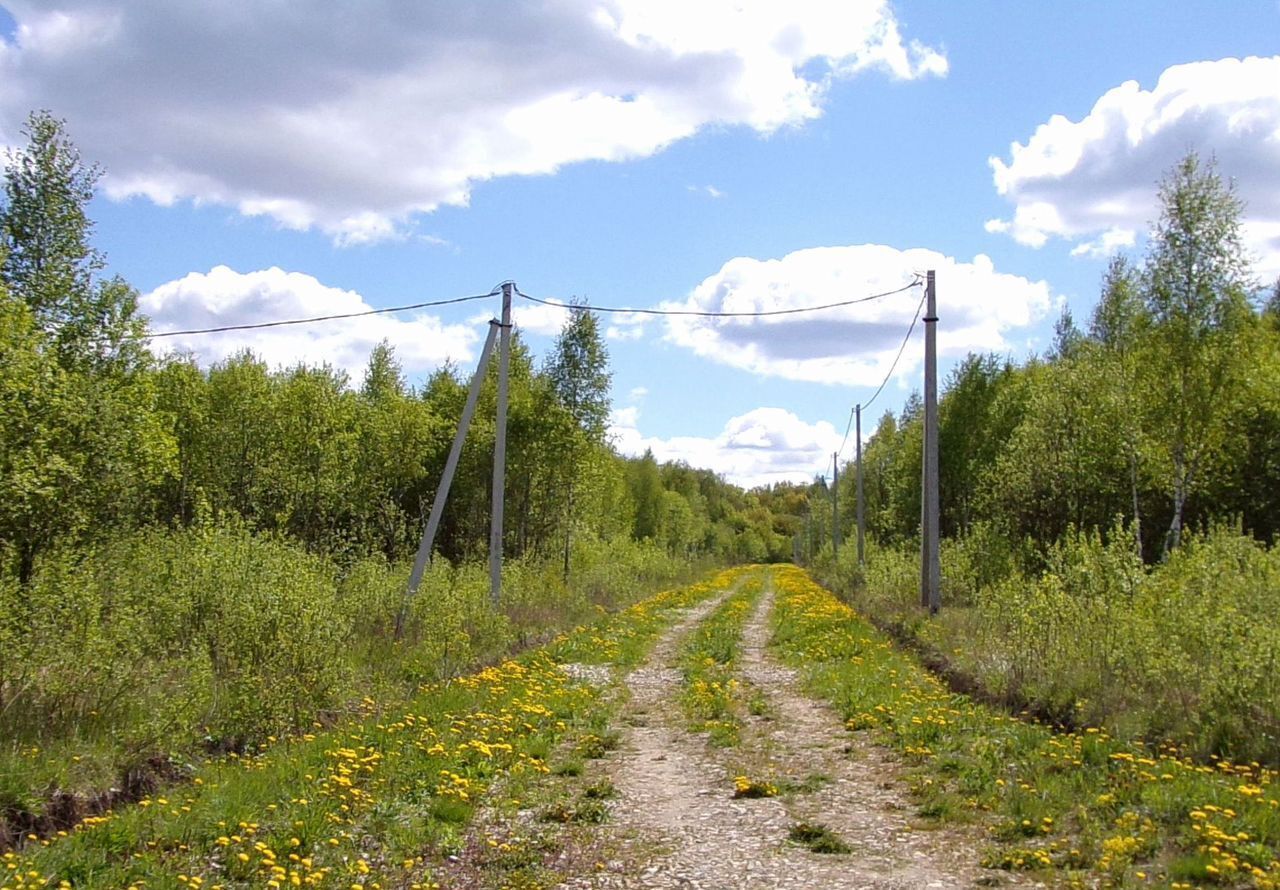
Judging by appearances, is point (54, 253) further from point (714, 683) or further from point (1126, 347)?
point (1126, 347)

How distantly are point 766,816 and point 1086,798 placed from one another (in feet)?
7.89

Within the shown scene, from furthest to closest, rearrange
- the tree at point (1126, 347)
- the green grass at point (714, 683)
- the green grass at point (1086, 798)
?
1. the tree at point (1126, 347)
2. the green grass at point (714, 683)
3. the green grass at point (1086, 798)

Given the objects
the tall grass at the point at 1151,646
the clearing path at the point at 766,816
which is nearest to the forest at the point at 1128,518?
the tall grass at the point at 1151,646

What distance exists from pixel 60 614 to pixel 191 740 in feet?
5.43

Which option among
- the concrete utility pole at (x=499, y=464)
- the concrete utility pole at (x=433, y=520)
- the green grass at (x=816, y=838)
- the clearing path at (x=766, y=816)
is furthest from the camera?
the concrete utility pole at (x=499, y=464)

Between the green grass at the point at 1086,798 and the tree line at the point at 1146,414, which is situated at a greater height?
the tree line at the point at 1146,414

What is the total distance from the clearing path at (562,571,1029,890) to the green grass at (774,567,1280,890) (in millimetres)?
337

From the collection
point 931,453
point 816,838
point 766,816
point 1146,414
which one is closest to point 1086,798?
point 816,838

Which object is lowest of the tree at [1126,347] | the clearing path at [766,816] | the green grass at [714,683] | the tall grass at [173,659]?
the green grass at [714,683]

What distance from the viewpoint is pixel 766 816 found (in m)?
7.55

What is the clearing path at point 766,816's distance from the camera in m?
6.17

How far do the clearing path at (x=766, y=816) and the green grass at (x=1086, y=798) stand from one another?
1.11 ft

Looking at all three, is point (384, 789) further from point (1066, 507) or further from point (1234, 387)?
point (1066, 507)

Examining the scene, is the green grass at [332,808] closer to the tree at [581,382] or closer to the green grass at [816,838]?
the green grass at [816,838]
